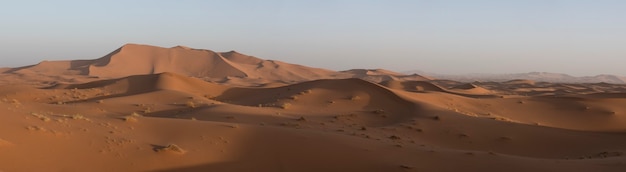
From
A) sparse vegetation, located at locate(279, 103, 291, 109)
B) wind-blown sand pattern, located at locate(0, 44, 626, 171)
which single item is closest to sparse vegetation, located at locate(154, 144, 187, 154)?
wind-blown sand pattern, located at locate(0, 44, 626, 171)

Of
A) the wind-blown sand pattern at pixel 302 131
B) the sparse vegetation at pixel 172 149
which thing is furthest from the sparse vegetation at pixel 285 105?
the sparse vegetation at pixel 172 149

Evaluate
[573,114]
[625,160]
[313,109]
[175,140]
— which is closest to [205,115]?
[313,109]

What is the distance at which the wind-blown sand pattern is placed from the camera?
294 inches

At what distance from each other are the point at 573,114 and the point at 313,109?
10.9m

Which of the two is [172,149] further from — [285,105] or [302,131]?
[285,105]

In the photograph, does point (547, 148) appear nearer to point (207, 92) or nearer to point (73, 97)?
point (207, 92)

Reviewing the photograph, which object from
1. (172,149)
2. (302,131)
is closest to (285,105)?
(302,131)

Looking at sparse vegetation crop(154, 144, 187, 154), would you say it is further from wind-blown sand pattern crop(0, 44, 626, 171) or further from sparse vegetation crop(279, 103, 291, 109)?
sparse vegetation crop(279, 103, 291, 109)

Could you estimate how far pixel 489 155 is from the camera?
8.78m

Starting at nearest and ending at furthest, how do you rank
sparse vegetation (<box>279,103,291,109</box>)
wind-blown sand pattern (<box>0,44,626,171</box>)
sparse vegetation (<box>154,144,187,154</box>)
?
wind-blown sand pattern (<box>0,44,626,171</box>) < sparse vegetation (<box>154,144,187,154</box>) < sparse vegetation (<box>279,103,291,109</box>)

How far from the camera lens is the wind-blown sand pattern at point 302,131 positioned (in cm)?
748

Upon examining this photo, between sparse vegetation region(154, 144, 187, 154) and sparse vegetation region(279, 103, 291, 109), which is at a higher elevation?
sparse vegetation region(154, 144, 187, 154)

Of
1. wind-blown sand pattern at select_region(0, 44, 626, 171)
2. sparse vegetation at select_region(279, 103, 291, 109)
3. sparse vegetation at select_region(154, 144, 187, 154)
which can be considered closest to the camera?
wind-blown sand pattern at select_region(0, 44, 626, 171)

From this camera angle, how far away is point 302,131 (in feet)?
32.8
